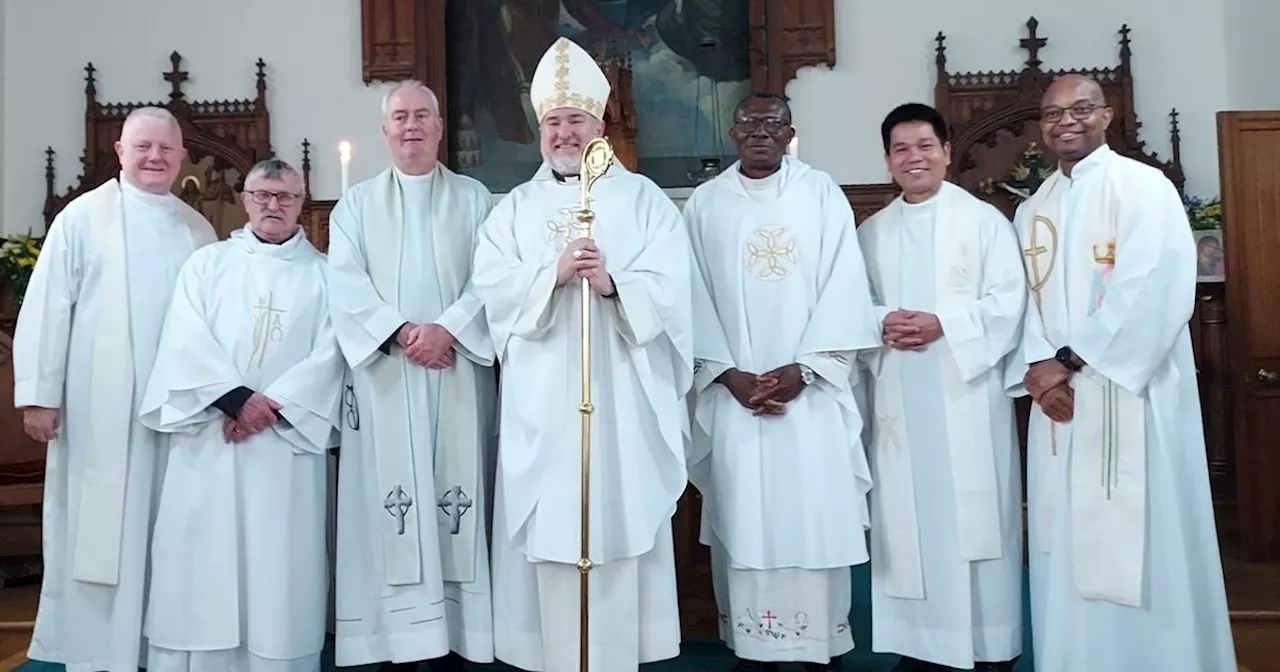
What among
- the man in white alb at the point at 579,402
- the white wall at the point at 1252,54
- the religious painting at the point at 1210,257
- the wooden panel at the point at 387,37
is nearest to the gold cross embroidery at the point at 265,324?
the man in white alb at the point at 579,402

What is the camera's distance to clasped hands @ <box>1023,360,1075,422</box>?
348 cm

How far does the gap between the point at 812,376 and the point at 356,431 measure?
5.45 feet

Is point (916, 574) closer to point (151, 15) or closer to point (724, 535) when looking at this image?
point (724, 535)

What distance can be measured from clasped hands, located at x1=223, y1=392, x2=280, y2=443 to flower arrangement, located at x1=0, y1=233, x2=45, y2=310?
182 inches

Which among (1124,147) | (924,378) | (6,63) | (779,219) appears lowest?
(924,378)

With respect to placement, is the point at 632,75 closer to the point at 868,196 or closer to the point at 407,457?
the point at 868,196

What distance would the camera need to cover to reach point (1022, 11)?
820cm

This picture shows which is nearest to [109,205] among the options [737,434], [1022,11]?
[737,434]

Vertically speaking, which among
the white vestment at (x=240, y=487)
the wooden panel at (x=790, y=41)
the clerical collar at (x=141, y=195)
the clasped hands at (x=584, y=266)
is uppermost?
the wooden panel at (x=790, y=41)

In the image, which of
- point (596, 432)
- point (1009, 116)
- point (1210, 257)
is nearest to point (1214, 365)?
point (1210, 257)

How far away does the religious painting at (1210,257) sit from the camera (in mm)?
6945

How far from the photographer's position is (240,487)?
3676 mm

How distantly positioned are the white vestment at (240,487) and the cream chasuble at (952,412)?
2018mm

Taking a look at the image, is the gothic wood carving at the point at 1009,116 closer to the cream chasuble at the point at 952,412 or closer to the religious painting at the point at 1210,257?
the religious painting at the point at 1210,257
